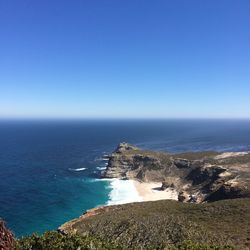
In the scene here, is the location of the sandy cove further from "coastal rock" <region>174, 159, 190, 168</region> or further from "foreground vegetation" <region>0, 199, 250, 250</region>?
"foreground vegetation" <region>0, 199, 250, 250</region>

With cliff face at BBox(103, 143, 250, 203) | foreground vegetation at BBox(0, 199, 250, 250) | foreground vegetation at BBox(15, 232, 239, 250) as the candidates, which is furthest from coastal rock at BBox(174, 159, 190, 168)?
foreground vegetation at BBox(15, 232, 239, 250)

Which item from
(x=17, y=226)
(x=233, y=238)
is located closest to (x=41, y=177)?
(x=17, y=226)

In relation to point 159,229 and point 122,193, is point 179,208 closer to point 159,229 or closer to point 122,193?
point 159,229

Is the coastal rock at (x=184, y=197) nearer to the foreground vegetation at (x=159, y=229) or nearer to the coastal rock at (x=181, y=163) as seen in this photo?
the foreground vegetation at (x=159, y=229)

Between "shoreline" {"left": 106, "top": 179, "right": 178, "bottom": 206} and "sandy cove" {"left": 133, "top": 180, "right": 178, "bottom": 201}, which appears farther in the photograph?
"sandy cove" {"left": 133, "top": 180, "right": 178, "bottom": 201}

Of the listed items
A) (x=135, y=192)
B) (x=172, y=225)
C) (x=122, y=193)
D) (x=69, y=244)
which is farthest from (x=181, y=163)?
(x=69, y=244)
